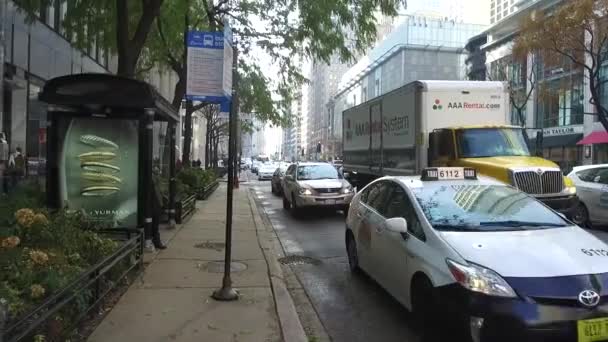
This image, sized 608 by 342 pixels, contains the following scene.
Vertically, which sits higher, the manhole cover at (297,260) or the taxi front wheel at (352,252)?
the taxi front wheel at (352,252)

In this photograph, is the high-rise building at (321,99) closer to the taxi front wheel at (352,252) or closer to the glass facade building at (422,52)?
the glass facade building at (422,52)

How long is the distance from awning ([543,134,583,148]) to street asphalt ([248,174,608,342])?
1313 inches

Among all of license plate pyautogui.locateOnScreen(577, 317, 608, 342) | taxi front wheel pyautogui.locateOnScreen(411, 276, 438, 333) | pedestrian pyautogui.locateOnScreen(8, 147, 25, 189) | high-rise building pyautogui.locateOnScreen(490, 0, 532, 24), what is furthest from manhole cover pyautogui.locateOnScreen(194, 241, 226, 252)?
high-rise building pyautogui.locateOnScreen(490, 0, 532, 24)

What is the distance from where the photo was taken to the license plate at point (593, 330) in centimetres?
427

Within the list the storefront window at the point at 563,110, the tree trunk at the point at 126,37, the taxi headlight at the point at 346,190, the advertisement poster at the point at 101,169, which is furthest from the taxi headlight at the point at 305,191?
the storefront window at the point at 563,110

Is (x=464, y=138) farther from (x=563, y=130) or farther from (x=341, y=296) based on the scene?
(x=563, y=130)

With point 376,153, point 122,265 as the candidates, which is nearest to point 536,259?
point 122,265

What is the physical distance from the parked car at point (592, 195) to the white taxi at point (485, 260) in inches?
292

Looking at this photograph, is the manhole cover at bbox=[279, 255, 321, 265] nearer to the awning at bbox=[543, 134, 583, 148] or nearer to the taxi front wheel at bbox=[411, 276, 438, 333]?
the taxi front wheel at bbox=[411, 276, 438, 333]

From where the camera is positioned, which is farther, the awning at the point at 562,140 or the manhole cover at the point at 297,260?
the awning at the point at 562,140

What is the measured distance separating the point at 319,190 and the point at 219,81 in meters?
9.52

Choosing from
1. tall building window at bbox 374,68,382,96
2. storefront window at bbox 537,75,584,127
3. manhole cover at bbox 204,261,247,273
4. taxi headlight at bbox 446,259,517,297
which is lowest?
manhole cover at bbox 204,261,247,273

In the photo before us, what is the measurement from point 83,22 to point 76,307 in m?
10.3

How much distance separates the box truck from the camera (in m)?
12.2
